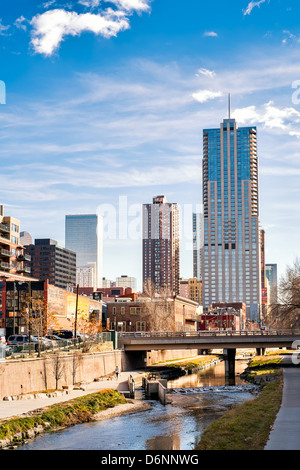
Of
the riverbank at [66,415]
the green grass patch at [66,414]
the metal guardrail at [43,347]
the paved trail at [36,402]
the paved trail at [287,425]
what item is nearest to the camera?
the paved trail at [287,425]

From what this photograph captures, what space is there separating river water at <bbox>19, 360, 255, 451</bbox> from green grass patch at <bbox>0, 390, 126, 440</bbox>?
0.91 metres

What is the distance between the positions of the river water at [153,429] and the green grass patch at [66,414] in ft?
2.99

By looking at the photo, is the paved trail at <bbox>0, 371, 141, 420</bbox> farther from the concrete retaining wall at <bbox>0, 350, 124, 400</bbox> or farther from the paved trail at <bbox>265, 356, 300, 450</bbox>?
the paved trail at <bbox>265, 356, 300, 450</bbox>

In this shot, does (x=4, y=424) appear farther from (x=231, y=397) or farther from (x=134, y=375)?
(x=134, y=375)

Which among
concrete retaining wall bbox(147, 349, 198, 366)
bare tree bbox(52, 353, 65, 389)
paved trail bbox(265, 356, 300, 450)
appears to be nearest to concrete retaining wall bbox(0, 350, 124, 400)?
bare tree bbox(52, 353, 65, 389)

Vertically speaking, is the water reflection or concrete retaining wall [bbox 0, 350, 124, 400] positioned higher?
concrete retaining wall [bbox 0, 350, 124, 400]

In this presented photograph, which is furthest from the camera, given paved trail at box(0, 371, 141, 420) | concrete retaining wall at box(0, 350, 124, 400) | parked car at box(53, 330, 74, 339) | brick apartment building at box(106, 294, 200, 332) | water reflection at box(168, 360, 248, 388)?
brick apartment building at box(106, 294, 200, 332)

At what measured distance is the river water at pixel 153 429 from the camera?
33188 millimetres

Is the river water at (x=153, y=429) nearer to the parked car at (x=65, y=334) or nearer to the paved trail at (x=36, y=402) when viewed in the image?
the paved trail at (x=36, y=402)

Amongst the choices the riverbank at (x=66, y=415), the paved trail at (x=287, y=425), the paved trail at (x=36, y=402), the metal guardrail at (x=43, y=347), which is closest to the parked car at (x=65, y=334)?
the metal guardrail at (x=43, y=347)

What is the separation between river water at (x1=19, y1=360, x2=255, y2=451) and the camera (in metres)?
33.2

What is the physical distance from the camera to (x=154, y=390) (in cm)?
5938
